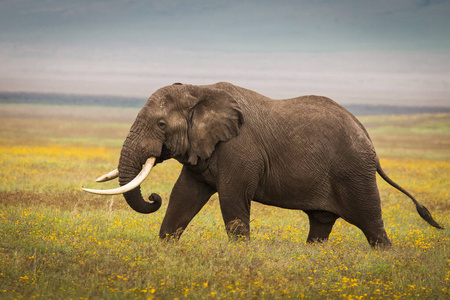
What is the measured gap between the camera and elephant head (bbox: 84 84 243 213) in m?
9.13

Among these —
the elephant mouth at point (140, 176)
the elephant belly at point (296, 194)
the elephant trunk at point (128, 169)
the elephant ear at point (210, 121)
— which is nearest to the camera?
the elephant mouth at point (140, 176)

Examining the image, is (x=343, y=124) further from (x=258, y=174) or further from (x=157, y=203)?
(x=157, y=203)

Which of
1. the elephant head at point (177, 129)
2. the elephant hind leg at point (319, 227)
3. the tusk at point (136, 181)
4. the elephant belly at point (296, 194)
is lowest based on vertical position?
the elephant hind leg at point (319, 227)

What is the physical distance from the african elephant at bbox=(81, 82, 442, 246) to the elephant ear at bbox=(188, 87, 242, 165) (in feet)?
0.05

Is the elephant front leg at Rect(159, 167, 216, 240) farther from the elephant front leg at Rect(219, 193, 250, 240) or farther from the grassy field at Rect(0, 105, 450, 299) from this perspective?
the elephant front leg at Rect(219, 193, 250, 240)

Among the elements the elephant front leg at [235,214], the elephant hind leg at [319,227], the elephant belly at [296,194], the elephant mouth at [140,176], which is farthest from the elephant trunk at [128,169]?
the elephant hind leg at [319,227]

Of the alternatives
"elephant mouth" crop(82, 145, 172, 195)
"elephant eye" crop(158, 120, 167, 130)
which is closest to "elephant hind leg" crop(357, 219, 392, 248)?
"elephant mouth" crop(82, 145, 172, 195)

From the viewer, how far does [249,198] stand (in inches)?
371

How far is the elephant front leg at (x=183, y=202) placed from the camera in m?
9.79

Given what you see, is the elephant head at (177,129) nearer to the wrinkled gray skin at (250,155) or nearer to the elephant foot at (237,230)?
the wrinkled gray skin at (250,155)

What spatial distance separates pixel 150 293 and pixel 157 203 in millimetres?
2891

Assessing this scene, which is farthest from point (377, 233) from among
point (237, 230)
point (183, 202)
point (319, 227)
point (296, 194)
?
point (183, 202)

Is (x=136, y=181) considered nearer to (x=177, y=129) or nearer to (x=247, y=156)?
(x=177, y=129)

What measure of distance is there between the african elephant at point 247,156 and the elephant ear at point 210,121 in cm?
2
